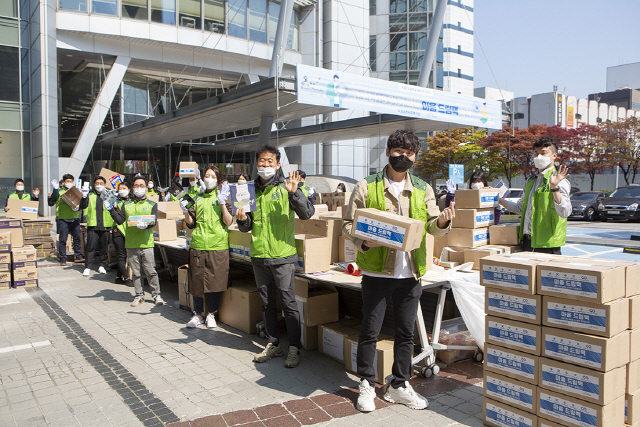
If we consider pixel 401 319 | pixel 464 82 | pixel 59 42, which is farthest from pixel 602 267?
pixel 464 82

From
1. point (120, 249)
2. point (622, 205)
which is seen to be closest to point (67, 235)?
point (120, 249)

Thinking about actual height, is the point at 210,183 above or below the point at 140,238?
above

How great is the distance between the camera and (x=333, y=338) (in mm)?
4934

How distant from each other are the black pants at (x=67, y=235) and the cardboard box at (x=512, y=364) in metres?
10.2

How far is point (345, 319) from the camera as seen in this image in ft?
17.9

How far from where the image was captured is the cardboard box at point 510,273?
125 inches

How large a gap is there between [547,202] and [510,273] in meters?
1.50

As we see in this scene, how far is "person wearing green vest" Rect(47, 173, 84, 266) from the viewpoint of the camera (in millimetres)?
10523

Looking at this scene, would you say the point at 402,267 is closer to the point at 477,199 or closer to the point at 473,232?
the point at 473,232

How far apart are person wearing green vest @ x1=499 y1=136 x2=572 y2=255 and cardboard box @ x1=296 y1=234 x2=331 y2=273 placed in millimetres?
2135

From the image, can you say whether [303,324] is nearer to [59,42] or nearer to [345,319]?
[345,319]

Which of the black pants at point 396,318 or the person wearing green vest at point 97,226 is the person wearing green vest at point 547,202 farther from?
the person wearing green vest at point 97,226

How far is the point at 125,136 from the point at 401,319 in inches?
763

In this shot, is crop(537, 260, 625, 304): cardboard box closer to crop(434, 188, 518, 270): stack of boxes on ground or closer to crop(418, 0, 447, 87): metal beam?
crop(434, 188, 518, 270): stack of boxes on ground
